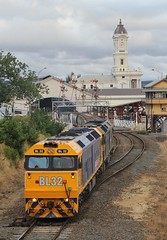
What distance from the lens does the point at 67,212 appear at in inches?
704

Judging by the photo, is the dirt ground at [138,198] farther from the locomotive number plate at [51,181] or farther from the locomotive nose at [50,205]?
the locomotive number plate at [51,181]

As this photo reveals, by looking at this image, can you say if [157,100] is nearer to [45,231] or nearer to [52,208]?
[52,208]

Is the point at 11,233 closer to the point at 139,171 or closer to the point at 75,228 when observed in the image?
the point at 75,228

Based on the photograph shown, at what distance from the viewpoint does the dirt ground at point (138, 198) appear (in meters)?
18.0

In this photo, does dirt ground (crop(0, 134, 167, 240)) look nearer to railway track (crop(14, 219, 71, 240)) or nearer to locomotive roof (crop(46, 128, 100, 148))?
railway track (crop(14, 219, 71, 240))

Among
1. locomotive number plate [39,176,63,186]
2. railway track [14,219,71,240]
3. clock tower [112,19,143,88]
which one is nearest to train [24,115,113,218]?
locomotive number plate [39,176,63,186]

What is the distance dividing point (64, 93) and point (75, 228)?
257ft

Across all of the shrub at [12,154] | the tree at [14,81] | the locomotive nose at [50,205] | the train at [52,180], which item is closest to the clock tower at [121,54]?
the tree at [14,81]

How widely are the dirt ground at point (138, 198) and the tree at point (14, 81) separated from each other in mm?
21731

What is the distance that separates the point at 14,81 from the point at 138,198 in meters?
32.9

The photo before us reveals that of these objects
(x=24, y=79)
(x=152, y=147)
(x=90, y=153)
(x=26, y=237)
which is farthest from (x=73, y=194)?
(x=24, y=79)

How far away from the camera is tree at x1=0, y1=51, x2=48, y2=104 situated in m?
50.8

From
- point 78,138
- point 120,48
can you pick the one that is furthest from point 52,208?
point 120,48

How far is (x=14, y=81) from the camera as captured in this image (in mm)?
52438
